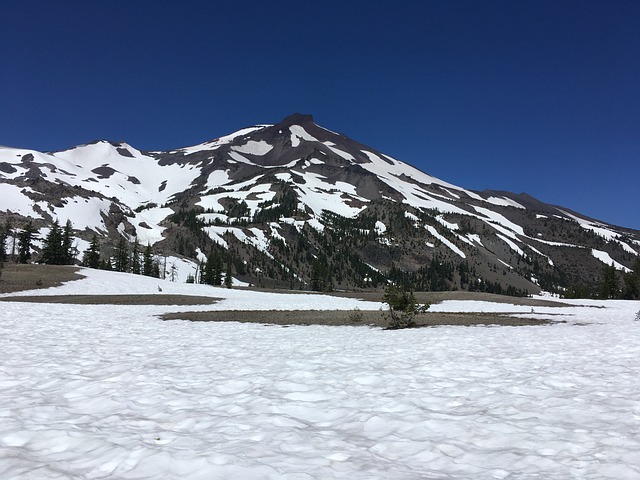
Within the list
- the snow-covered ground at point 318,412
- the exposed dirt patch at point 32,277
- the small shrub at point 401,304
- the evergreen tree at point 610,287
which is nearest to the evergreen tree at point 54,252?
the exposed dirt patch at point 32,277

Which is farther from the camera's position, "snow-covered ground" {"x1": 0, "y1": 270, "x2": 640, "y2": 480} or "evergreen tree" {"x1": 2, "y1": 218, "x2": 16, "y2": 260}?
"evergreen tree" {"x1": 2, "y1": 218, "x2": 16, "y2": 260}

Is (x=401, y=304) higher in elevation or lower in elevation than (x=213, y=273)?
lower

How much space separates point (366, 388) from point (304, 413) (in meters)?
2.04

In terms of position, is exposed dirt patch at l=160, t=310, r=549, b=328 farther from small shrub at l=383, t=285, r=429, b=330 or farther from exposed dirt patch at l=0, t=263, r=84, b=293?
exposed dirt patch at l=0, t=263, r=84, b=293

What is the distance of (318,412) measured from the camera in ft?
21.8

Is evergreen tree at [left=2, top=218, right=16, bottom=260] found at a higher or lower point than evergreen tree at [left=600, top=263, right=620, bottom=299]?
higher

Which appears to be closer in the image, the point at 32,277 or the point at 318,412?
the point at 318,412

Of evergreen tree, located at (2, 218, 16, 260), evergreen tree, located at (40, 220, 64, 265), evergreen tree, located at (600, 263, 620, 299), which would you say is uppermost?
evergreen tree, located at (2, 218, 16, 260)

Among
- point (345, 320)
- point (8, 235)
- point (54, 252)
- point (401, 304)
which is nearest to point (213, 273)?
point (54, 252)

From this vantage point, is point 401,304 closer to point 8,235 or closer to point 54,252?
point 54,252

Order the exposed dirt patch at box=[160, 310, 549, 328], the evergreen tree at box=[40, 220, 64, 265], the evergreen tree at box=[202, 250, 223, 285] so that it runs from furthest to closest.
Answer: the evergreen tree at box=[202, 250, 223, 285] < the evergreen tree at box=[40, 220, 64, 265] < the exposed dirt patch at box=[160, 310, 549, 328]

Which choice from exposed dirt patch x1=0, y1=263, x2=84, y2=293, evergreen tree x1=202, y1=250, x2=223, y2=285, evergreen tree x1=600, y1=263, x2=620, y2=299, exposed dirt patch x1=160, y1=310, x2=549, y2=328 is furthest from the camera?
evergreen tree x1=202, y1=250, x2=223, y2=285

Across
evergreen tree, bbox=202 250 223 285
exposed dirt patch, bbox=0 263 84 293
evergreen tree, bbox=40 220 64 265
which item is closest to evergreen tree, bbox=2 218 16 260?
evergreen tree, bbox=40 220 64 265

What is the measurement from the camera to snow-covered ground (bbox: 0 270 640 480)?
14.4 ft
